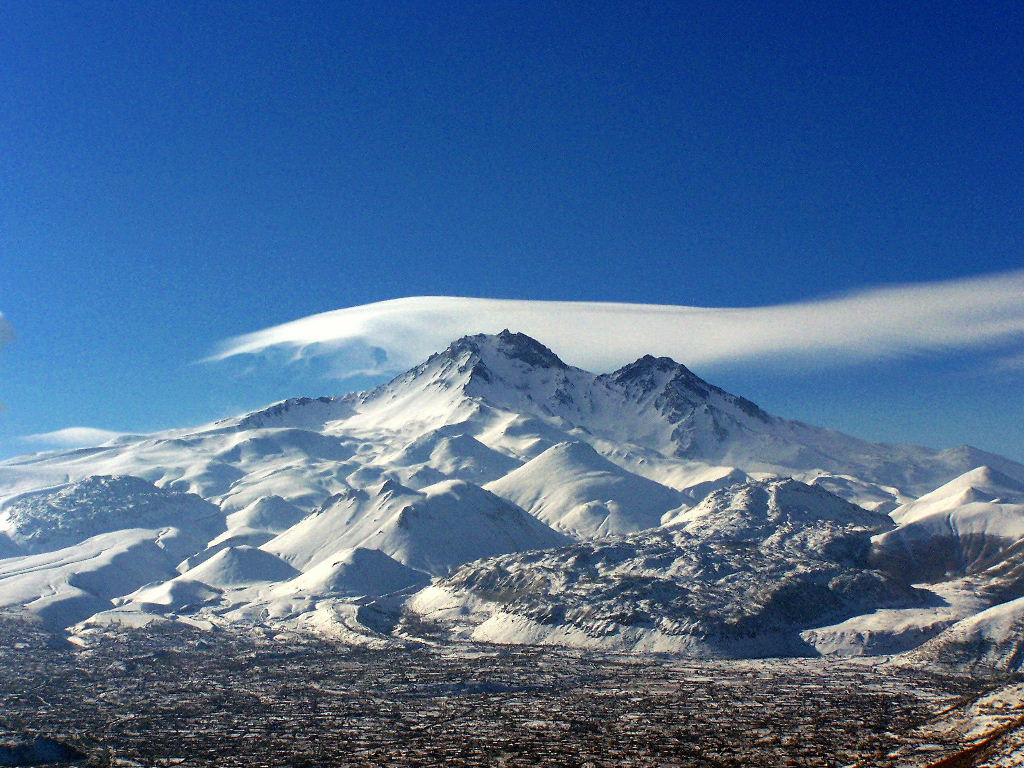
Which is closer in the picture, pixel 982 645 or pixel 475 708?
pixel 475 708

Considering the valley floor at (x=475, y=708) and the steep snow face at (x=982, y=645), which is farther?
the steep snow face at (x=982, y=645)

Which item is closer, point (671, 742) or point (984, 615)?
point (671, 742)

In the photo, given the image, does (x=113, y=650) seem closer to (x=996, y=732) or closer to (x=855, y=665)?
(x=855, y=665)

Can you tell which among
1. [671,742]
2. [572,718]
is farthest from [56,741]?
[671,742]

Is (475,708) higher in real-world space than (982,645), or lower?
higher

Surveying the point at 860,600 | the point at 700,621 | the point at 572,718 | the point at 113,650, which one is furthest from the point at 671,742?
the point at 113,650

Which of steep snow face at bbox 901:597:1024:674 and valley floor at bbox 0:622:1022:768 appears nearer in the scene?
valley floor at bbox 0:622:1022:768

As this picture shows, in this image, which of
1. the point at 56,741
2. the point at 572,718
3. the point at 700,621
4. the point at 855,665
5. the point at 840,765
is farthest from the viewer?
the point at 700,621

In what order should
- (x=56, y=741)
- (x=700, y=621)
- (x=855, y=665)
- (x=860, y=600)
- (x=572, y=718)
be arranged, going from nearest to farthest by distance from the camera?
1. (x=56, y=741)
2. (x=572, y=718)
3. (x=855, y=665)
4. (x=700, y=621)
5. (x=860, y=600)
